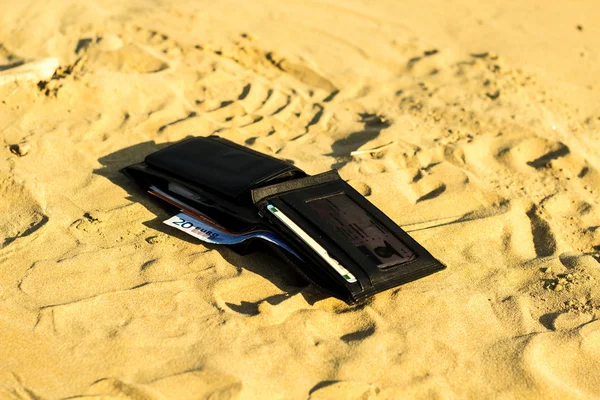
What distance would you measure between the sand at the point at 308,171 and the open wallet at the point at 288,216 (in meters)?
0.11

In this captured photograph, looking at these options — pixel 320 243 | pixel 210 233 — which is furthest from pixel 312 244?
pixel 210 233

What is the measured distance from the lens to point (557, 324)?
3.20 m

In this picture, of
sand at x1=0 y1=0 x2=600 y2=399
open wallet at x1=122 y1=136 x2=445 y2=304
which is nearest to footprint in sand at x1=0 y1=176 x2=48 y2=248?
sand at x1=0 y1=0 x2=600 y2=399

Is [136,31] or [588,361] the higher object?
[136,31]

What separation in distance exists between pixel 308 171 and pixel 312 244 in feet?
3.44

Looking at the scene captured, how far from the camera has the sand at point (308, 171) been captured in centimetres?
280

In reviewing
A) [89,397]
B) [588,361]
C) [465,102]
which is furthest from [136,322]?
[465,102]

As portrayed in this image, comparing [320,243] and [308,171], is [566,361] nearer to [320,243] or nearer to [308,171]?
[320,243]

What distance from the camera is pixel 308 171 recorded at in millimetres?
4160

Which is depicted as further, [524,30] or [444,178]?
[524,30]

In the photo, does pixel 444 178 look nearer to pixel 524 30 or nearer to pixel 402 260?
pixel 402 260

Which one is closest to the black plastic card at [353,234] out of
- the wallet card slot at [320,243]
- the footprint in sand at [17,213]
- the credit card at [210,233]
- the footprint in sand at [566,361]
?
the wallet card slot at [320,243]

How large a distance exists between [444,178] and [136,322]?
6.86 ft

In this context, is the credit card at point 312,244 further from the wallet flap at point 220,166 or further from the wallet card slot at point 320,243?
the wallet flap at point 220,166
